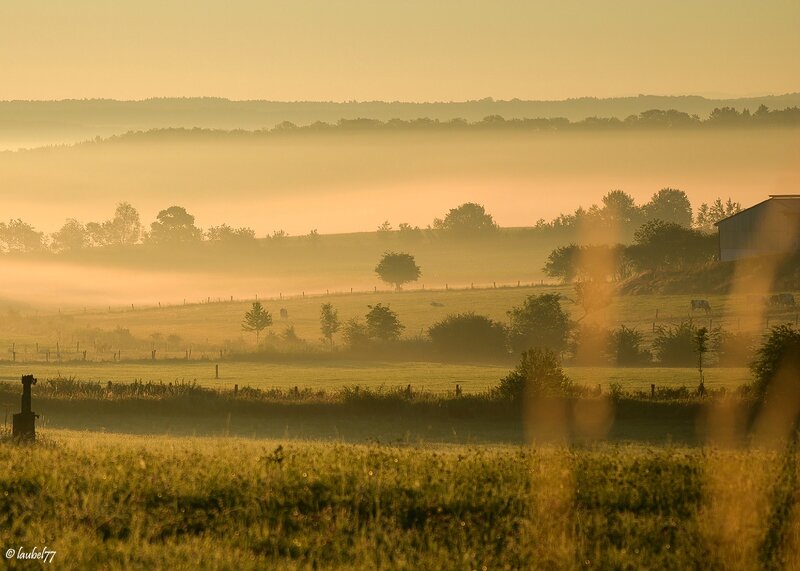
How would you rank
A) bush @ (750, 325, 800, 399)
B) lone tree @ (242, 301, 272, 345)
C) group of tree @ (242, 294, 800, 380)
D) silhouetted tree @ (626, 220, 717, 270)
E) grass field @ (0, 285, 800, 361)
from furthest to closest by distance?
silhouetted tree @ (626, 220, 717, 270) < lone tree @ (242, 301, 272, 345) < grass field @ (0, 285, 800, 361) < group of tree @ (242, 294, 800, 380) < bush @ (750, 325, 800, 399)

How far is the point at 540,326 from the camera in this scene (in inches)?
3976

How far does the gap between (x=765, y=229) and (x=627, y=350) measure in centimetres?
4151

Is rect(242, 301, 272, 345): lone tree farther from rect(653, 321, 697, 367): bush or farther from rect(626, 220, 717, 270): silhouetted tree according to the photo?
rect(626, 220, 717, 270): silhouetted tree

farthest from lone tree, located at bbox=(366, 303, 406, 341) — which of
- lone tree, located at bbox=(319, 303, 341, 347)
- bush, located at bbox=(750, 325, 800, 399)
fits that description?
bush, located at bbox=(750, 325, 800, 399)

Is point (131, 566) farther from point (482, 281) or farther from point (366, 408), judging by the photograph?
point (482, 281)

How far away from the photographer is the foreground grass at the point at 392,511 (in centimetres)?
1762

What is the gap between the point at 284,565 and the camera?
1720 centimetres

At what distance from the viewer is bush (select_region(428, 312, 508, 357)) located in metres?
102

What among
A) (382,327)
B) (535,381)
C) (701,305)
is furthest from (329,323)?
(535,381)

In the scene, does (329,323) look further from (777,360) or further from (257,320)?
(777,360)

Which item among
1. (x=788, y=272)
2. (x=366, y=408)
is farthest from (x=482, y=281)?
(x=366, y=408)

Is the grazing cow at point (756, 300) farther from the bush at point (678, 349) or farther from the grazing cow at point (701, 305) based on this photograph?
the bush at point (678, 349)

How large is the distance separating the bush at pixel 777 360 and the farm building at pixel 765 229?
8034cm

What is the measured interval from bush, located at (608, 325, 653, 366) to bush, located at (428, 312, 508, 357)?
10.0 meters
